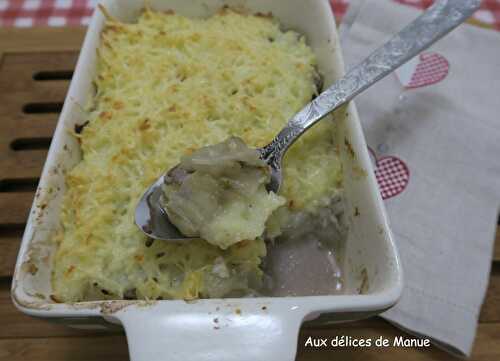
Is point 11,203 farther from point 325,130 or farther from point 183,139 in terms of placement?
point 325,130

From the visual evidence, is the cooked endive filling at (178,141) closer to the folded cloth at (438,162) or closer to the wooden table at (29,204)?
the wooden table at (29,204)

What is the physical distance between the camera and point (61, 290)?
1.02 metres

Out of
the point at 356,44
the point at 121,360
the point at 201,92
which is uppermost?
the point at 201,92

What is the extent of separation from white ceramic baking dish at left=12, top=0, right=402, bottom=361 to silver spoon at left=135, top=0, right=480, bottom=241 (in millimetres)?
78

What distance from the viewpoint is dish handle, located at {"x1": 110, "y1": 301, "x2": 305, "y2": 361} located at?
80 cm

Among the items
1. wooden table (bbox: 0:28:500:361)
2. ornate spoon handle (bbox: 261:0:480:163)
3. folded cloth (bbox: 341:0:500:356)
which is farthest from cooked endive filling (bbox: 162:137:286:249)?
folded cloth (bbox: 341:0:500:356)

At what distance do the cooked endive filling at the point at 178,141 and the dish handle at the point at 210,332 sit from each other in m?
0.15

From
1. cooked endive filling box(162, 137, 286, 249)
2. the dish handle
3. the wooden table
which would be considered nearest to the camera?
the dish handle

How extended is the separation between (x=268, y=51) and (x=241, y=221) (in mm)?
659

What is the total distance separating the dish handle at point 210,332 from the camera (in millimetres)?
797

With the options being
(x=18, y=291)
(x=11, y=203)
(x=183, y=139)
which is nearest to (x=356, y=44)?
(x=183, y=139)

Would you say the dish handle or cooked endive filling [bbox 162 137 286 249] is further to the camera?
cooked endive filling [bbox 162 137 286 249]

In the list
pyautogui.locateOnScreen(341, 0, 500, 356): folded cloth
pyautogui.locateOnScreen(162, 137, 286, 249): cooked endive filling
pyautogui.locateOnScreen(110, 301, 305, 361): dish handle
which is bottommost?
pyautogui.locateOnScreen(341, 0, 500, 356): folded cloth

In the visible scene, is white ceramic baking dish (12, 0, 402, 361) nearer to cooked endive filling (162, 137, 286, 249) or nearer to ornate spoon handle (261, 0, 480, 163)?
ornate spoon handle (261, 0, 480, 163)
